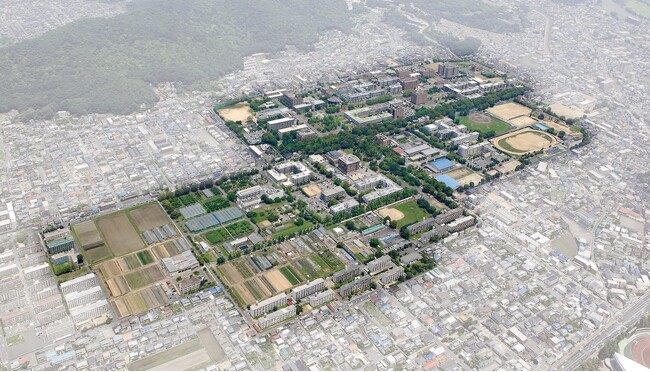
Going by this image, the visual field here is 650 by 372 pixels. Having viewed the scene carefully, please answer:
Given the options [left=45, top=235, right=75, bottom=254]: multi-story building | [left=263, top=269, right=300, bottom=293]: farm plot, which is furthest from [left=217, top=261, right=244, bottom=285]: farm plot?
[left=45, top=235, right=75, bottom=254]: multi-story building

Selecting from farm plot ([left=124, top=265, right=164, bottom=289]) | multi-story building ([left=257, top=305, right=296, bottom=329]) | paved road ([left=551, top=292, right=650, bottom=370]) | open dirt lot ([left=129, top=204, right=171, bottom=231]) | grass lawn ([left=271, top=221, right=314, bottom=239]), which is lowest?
open dirt lot ([left=129, top=204, right=171, bottom=231])

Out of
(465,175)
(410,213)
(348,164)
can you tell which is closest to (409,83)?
(465,175)

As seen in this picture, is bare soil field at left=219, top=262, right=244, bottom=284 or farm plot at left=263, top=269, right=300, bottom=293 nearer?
farm plot at left=263, top=269, right=300, bottom=293

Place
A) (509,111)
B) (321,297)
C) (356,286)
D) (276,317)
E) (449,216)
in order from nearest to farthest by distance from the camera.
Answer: (276,317) < (321,297) < (356,286) < (449,216) < (509,111)

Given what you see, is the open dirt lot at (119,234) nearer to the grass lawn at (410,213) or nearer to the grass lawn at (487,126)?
the grass lawn at (410,213)

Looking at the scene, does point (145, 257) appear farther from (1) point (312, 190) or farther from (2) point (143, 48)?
(2) point (143, 48)

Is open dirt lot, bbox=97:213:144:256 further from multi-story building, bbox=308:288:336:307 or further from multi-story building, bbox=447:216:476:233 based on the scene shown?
multi-story building, bbox=447:216:476:233
